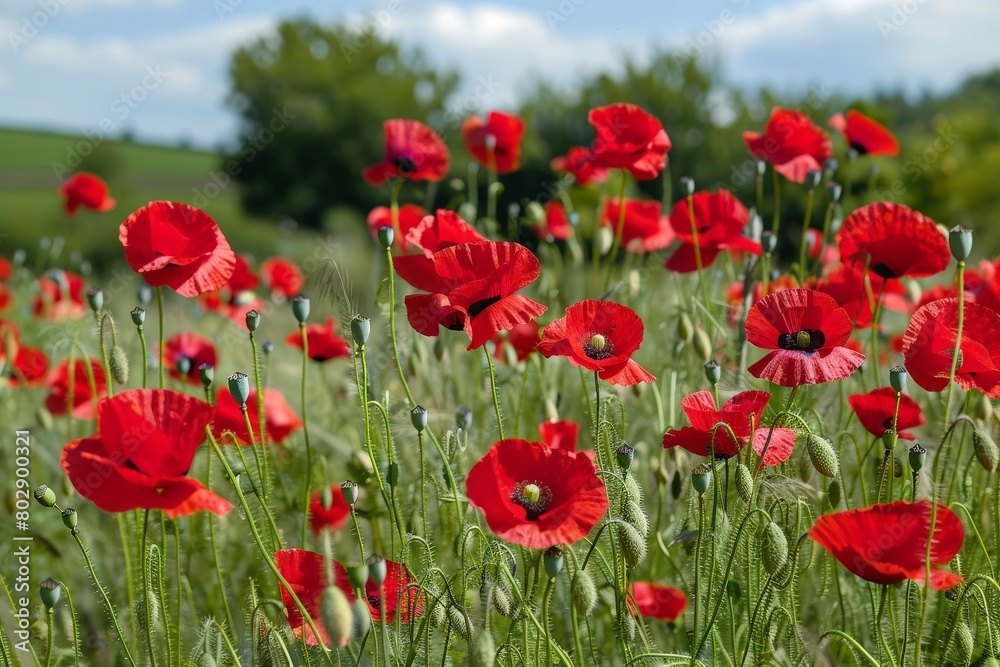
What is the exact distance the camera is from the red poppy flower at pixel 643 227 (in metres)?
2.77

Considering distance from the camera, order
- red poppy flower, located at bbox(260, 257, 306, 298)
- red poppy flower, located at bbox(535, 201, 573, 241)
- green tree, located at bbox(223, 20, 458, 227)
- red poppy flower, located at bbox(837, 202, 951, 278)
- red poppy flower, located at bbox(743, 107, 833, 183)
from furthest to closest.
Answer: green tree, located at bbox(223, 20, 458, 227)
red poppy flower, located at bbox(260, 257, 306, 298)
red poppy flower, located at bbox(535, 201, 573, 241)
red poppy flower, located at bbox(743, 107, 833, 183)
red poppy flower, located at bbox(837, 202, 951, 278)

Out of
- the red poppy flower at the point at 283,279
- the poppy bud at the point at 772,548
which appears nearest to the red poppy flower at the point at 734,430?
the poppy bud at the point at 772,548

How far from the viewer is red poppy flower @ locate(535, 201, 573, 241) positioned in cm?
315

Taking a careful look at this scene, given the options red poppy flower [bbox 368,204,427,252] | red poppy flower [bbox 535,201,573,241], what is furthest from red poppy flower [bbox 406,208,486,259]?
red poppy flower [bbox 535,201,573,241]

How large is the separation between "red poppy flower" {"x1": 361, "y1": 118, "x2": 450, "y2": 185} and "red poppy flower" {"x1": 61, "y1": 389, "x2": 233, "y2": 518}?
1533mm

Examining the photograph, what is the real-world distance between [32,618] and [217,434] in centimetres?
76

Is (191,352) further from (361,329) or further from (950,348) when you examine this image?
(950,348)

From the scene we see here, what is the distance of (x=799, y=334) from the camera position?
5.19 ft

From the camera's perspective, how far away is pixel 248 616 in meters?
1.82

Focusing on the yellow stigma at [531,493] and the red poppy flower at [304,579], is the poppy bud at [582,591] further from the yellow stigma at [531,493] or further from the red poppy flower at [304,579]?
the red poppy flower at [304,579]

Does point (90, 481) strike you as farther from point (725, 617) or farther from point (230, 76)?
point (230, 76)

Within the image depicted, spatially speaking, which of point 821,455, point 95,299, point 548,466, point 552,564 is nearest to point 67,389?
point 95,299

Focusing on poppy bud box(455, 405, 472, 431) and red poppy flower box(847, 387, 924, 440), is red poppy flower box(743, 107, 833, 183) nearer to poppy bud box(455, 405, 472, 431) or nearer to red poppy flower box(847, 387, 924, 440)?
red poppy flower box(847, 387, 924, 440)

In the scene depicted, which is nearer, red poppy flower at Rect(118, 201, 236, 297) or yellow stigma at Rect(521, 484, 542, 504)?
yellow stigma at Rect(521, 484, 542, 504)
